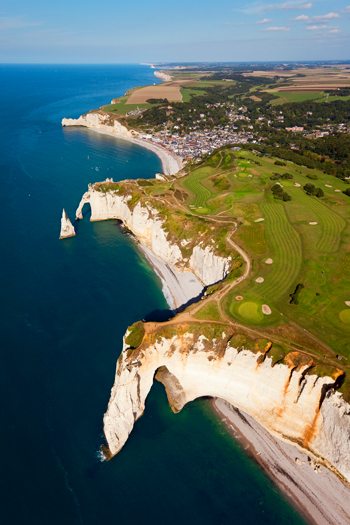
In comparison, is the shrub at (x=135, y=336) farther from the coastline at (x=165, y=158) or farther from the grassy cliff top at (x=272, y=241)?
the coastline at (x=165, y=158)

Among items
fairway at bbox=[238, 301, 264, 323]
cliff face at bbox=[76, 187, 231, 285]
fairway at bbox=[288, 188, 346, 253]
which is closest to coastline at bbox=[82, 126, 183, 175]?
cliff face at bbox=[76, 187, 231, 285]

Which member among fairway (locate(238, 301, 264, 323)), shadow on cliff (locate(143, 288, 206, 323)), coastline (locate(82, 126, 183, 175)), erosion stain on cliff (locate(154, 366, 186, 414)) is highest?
coastline (locate(82, 126, 183, 175))

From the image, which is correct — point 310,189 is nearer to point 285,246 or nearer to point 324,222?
point 324,222

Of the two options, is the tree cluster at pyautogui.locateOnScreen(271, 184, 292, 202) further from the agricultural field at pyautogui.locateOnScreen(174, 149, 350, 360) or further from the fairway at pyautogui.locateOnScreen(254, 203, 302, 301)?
the fairway at pyautogui.locateOnScreen(254, 203, 302, 301)

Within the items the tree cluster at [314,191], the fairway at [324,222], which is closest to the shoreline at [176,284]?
the fairway at [324,222]

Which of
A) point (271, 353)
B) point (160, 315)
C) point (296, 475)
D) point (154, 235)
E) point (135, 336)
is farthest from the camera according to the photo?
point (154, 235)

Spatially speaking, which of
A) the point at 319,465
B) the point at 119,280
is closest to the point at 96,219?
the point at 119,280

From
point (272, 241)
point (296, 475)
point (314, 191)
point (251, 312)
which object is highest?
point (314, 191)

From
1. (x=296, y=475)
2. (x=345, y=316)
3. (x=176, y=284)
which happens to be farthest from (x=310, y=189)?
(x=296, y=475)
